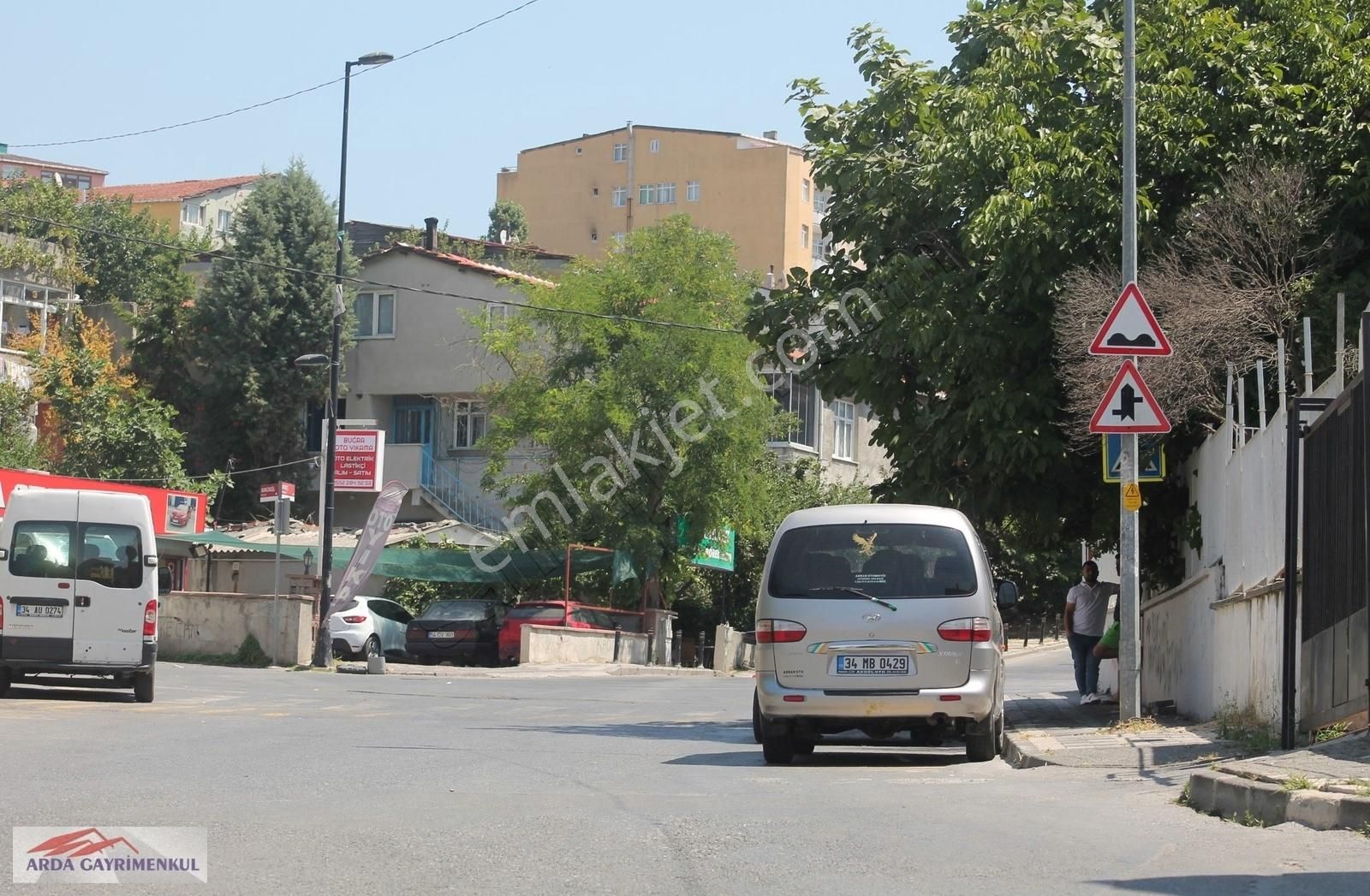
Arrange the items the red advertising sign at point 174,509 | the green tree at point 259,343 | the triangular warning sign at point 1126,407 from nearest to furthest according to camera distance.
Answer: the triangular warning sign at point 1126,407 < the red advertising sign at point 174,509 < the green tree at point 259,343

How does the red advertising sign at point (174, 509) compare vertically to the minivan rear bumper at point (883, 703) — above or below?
above

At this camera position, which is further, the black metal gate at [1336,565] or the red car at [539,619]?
the red car at [539,619]

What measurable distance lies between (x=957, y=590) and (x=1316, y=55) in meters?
8.19

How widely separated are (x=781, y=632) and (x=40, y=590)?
33.1ft

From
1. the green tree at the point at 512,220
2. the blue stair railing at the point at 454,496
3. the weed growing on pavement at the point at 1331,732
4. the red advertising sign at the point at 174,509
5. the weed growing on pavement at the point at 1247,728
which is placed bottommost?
the weed growing on pavement at the point at 1247,728

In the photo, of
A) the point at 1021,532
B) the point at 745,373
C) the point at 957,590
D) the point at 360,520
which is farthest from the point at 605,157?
the point at 957,590

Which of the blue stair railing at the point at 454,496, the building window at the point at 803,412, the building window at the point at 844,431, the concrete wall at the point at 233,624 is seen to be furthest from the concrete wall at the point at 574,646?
the building window at the point at 844,431

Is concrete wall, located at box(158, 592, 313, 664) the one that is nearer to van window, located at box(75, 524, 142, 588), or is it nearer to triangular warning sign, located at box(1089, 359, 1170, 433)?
van window, located at box(75, 524, 142, 588)

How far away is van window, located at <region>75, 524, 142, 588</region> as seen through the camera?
19406 millimetres

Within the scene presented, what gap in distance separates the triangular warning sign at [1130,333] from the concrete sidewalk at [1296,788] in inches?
169

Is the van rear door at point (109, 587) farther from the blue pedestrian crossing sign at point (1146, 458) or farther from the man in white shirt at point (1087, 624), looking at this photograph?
the man in white shirt at point (1087, 624)

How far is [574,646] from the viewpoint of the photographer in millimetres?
37625

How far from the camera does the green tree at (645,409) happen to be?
41.4 m

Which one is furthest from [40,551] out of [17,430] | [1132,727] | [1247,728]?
[17,430]
